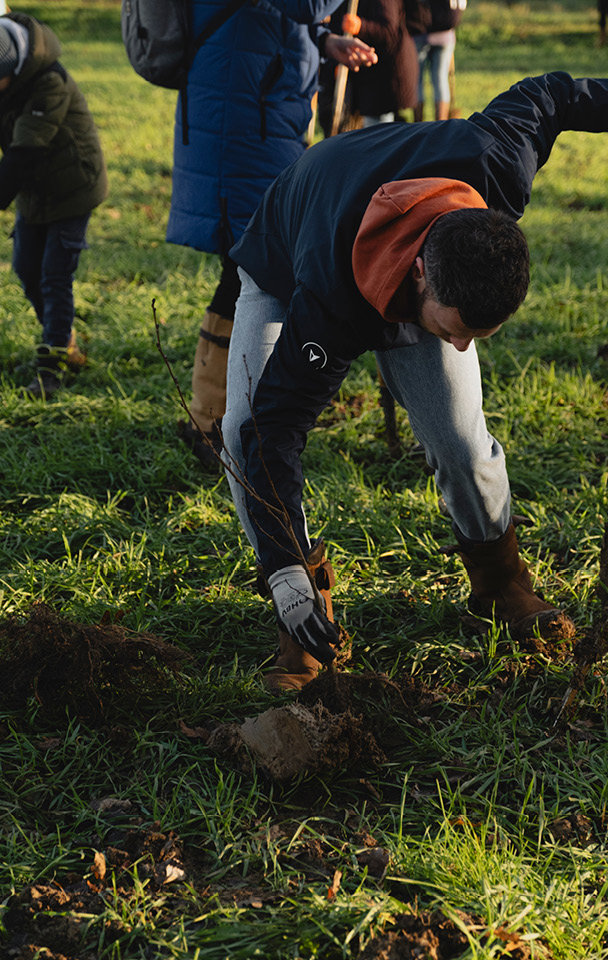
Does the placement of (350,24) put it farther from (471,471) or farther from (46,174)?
(471,471)

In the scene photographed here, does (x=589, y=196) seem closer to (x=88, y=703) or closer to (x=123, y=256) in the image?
(x=123, y=256)

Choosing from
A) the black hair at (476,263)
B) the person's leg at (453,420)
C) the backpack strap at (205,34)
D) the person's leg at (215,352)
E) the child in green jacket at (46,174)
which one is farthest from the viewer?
the child in green jacket at (46,174)

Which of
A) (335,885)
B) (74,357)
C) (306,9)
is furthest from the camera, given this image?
(74,357)

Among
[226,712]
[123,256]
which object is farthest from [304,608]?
[123,256]

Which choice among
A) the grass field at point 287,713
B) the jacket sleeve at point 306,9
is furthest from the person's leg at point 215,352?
the jacket sleeve at point 306,9

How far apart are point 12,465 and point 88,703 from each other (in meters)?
1.63

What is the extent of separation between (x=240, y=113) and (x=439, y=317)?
163 centimetres

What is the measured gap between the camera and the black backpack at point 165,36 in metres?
3.17

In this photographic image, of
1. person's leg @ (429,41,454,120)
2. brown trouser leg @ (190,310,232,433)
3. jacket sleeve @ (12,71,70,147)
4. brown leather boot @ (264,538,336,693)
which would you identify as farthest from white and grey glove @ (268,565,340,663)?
person's leg @ (429,41,454,120)

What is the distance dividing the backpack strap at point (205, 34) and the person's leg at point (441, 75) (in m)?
4.77

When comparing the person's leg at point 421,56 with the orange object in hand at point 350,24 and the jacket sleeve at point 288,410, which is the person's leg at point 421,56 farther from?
the jacket sleeve at point 288,410

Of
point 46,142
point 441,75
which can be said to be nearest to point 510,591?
point 46,142

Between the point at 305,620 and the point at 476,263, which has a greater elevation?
the point at 476,263

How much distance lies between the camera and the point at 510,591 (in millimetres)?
2771
